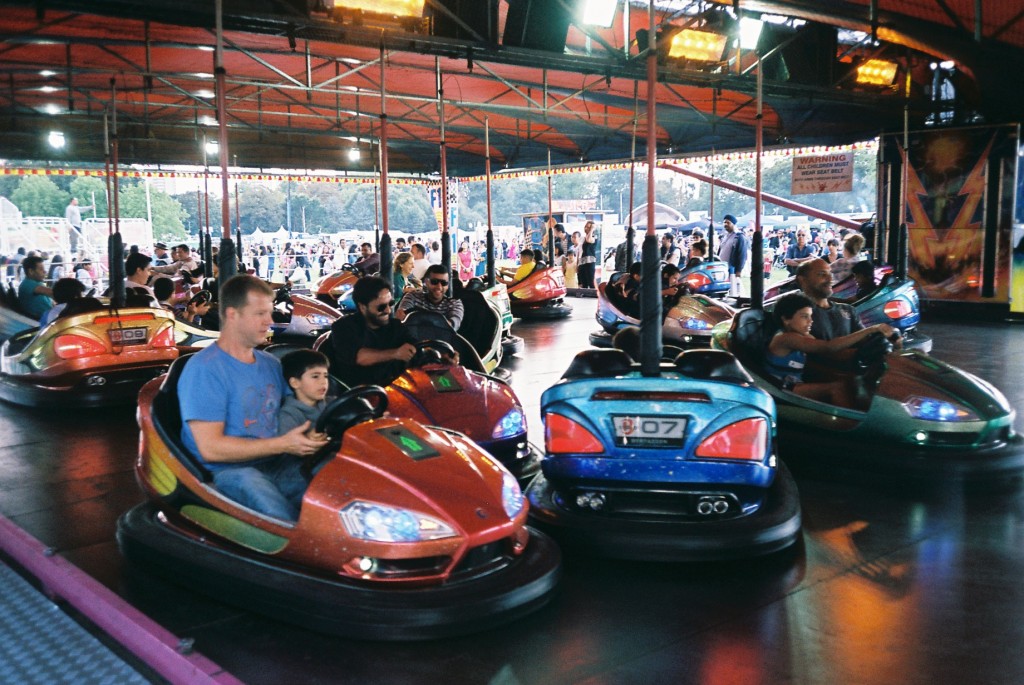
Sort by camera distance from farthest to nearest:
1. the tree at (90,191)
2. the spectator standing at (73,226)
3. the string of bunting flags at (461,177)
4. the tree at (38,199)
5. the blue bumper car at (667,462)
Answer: the tree at (90,191)
the tree at (38,199)
the spectator standing at (73,226)
the string of bunting flags at (461,177)
the blue bumper car at (667,462)

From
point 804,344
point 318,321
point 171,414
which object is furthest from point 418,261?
point 171,414

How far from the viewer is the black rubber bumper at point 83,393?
4.68 meters

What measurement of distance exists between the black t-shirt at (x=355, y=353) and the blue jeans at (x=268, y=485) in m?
1.00

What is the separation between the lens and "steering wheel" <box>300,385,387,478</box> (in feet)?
6.94

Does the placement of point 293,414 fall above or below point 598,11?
below

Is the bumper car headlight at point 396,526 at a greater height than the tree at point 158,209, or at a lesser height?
lesser

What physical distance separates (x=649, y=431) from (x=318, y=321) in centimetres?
496

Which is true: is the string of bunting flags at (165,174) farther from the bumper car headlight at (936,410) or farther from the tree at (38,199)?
the bumper car headlight at (936,410)

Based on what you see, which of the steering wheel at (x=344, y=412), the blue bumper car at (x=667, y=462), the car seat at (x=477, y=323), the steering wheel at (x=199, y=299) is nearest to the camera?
the steering wheel at (x=344, y=412)

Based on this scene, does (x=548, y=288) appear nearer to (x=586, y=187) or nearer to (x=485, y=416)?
(x=485, y=416)

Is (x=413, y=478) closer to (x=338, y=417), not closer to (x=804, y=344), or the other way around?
(x=338, y=417)

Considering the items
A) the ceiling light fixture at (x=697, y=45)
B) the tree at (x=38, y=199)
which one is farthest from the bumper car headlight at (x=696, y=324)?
the tree at (x=38, y=199)

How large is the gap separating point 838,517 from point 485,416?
1196mm

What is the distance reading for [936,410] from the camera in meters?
3.19
